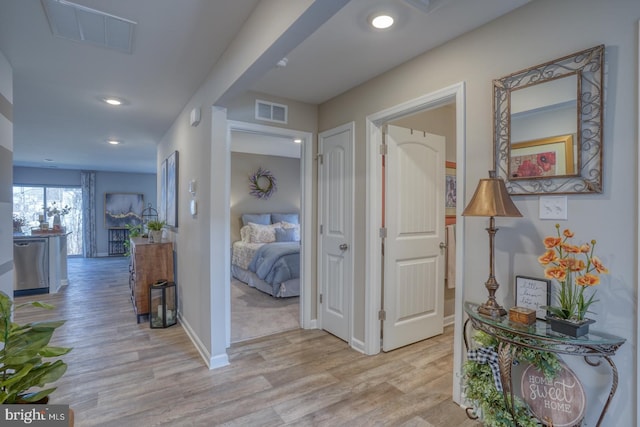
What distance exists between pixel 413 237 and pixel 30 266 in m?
5.58

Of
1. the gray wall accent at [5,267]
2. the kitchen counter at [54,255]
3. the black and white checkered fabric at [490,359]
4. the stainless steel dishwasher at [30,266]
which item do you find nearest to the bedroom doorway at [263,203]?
the gray wall accent at [5,267]

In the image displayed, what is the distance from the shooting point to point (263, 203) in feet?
21.9

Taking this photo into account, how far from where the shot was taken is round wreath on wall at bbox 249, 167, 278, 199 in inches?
256

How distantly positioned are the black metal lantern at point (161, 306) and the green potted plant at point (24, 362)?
2.50 metres

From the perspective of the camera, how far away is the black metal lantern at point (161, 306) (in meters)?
3.41

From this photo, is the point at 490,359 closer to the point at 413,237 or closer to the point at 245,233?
the point at 413,237

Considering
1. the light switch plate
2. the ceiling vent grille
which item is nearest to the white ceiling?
the ceiling vent grille

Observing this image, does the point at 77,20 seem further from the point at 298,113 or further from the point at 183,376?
the point at 183,376

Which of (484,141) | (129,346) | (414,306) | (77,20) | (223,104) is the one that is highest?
(77,20)

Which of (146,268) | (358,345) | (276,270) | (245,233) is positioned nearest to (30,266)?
(146,268)

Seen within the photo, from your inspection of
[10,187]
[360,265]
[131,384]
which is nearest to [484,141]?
[360,265]

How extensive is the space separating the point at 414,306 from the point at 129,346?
270cm

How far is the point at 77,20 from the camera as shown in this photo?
6.11 feet

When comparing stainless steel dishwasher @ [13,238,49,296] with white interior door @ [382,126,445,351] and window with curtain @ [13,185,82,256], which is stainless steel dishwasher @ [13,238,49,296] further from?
white interior door @ [382,126,445,351]
